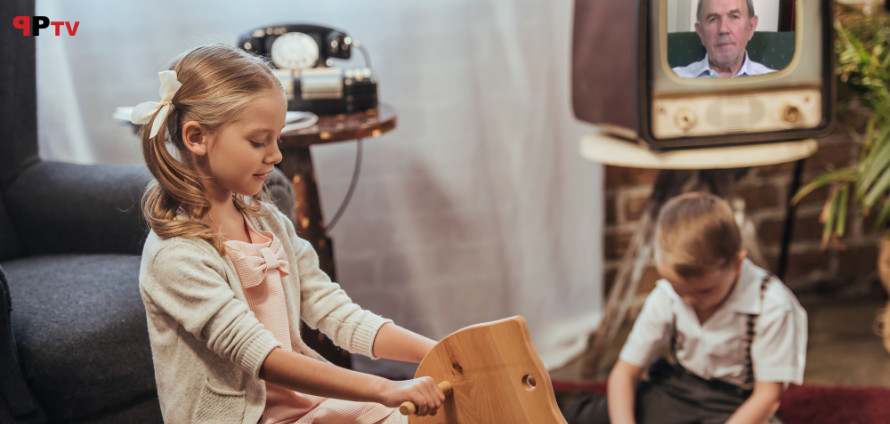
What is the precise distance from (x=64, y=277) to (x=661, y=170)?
124cm

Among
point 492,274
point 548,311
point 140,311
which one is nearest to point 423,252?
point 492,274

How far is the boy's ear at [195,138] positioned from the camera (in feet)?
2.93

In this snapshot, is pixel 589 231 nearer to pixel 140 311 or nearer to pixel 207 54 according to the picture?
pixel 140 311

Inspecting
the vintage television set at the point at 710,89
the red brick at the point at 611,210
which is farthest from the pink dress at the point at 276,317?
the red brick at the point at 611,210

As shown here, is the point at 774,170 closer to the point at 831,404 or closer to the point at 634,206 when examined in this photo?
the point at 634,206

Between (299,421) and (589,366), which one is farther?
(589,366)

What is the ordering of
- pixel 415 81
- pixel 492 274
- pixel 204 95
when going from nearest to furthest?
pixel 204 95 < pixel 415 81 < pixel 492 274

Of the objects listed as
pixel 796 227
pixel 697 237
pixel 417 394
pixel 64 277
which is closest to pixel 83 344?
pixel 64 277

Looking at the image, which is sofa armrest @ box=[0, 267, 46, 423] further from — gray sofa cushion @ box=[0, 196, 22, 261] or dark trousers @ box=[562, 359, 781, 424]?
dark trousers @ box=[562, 359, 781, 424]

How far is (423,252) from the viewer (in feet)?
7.09

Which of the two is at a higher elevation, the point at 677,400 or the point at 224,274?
the point at 224,274

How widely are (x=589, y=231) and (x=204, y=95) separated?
1.51m

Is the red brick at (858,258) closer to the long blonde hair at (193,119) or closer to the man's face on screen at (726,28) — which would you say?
the man's face on screen at (726,28)

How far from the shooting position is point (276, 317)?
3.20ft
